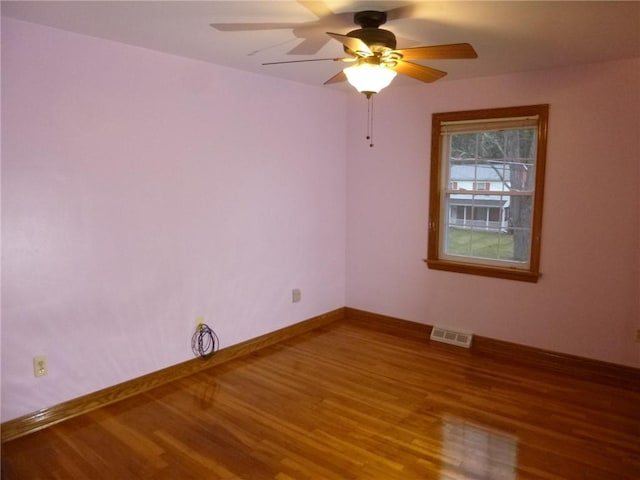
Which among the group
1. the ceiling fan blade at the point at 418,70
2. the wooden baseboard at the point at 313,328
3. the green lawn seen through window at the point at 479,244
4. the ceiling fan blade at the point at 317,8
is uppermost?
the ceiling fan blade at the point at 317,8

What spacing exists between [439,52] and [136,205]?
7.14 ft

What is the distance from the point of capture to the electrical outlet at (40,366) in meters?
2.82

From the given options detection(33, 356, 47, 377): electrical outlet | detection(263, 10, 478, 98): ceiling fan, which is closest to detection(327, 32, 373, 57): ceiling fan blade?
detection(263, 10, 478, 98): ceiling fan

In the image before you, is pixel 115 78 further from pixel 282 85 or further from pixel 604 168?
pixel 604 168

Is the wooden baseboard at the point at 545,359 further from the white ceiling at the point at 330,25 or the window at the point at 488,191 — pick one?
the white ceiling at the point at 330,25

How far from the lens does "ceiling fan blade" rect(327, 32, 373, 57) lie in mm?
2197

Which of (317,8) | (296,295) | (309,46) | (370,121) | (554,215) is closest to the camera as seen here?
(317,8)

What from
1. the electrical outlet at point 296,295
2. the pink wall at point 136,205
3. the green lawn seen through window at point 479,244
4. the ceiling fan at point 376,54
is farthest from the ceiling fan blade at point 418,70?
the electrical outlet at point 296,295

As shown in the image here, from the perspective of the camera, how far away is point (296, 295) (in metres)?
4.54

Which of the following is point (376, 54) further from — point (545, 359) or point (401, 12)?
point (545, 359)

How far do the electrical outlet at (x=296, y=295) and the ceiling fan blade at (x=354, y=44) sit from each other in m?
2.60

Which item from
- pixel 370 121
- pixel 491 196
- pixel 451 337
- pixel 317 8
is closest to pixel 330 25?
pixel 317 8

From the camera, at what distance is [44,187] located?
9.07 feet

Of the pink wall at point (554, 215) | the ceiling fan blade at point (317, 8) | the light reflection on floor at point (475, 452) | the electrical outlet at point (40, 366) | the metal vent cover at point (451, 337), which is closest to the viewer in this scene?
the ceiling fan blade at point (317, 8)
